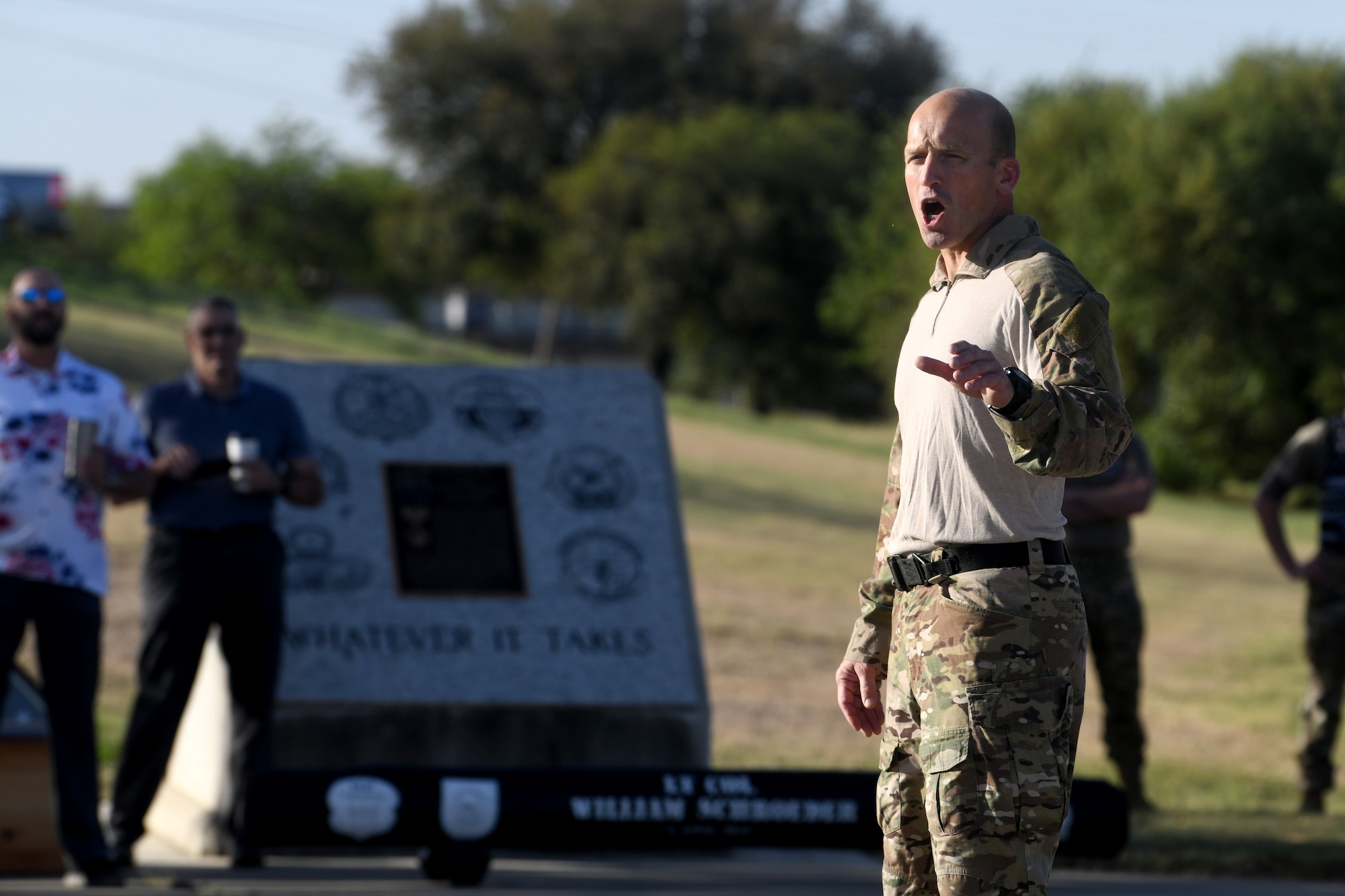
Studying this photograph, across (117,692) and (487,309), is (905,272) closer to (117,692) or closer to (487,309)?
(117,692)

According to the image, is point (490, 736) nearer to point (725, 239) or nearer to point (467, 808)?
point (467, 808)

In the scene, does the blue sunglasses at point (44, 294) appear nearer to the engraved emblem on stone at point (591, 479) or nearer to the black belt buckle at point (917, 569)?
the engraved emblem on stone at point (591, 479)

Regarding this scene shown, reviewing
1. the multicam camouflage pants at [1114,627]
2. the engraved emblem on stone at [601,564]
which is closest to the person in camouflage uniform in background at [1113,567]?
the multicam camouflage pants at [1114,627]

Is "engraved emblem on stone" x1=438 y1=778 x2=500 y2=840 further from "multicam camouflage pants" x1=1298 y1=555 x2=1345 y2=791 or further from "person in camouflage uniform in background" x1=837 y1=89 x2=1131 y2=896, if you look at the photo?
"multicam camouflage pants" x1=1298 y1=555 x2=1345 y2=791

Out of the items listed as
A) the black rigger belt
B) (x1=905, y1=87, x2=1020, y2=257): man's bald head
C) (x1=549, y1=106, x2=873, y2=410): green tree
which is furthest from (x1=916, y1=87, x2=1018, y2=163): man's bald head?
(x1=549, y1=106, x2=873, y2=410): green tree

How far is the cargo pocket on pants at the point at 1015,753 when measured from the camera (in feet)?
10.0

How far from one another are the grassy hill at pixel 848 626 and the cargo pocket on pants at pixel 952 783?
4.17 meters

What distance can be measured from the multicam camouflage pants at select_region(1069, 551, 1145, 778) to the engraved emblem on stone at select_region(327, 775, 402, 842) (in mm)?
3088

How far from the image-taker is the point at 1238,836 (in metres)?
7.40

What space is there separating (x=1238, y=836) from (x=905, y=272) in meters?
40.5

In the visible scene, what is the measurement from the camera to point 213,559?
642 cm

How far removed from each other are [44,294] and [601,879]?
2.86 m

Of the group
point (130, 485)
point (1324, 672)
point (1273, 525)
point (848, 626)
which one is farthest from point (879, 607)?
point (848, 626)

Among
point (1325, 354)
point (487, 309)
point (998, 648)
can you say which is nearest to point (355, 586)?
point (998, 648)
